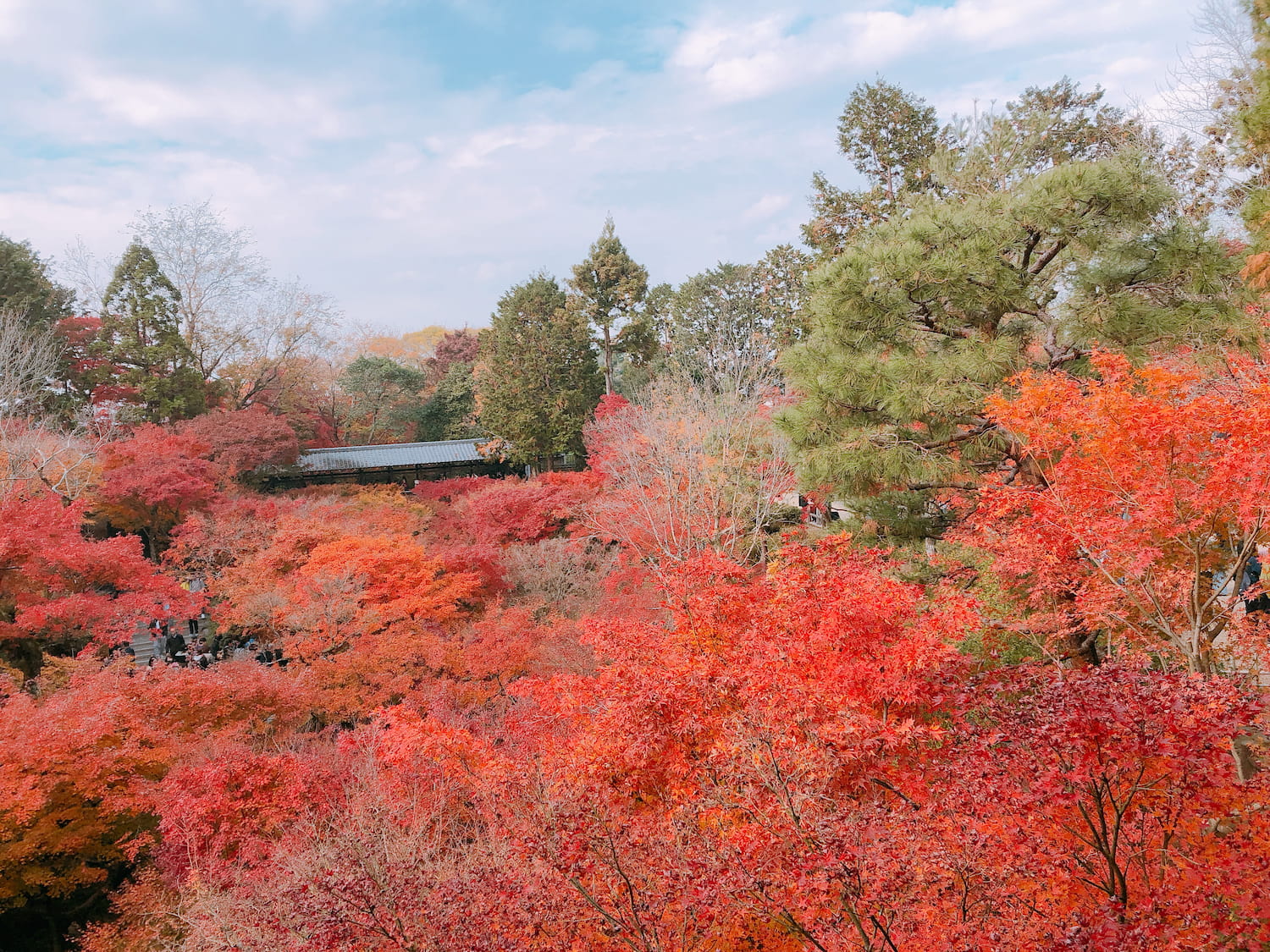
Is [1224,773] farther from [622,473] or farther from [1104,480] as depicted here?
[622,473]

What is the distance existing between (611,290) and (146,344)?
1546 centimetres

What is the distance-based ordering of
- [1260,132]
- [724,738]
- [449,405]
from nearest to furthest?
[724,738]
[1260,132]
[449,405]

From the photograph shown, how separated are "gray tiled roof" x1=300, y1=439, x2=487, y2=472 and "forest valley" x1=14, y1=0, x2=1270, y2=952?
675 centimetres

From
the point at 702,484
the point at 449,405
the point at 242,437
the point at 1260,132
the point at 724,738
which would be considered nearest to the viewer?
the point at 724,738

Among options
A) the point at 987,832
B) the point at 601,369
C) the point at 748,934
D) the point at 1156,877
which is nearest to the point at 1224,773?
the point at 1156,877

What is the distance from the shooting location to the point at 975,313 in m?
9.10

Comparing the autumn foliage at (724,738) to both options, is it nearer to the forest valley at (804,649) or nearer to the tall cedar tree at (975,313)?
the forest valley at (804,649)

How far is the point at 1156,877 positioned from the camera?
4277mm

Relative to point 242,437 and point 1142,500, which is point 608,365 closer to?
point 242,437

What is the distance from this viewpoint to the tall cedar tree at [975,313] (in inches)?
324

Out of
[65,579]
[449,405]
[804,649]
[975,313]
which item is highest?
[449,405]

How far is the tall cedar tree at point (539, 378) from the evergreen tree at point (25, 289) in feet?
45.0

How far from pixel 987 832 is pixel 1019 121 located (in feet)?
62.0

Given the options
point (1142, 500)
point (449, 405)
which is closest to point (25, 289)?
point (449, 405)
